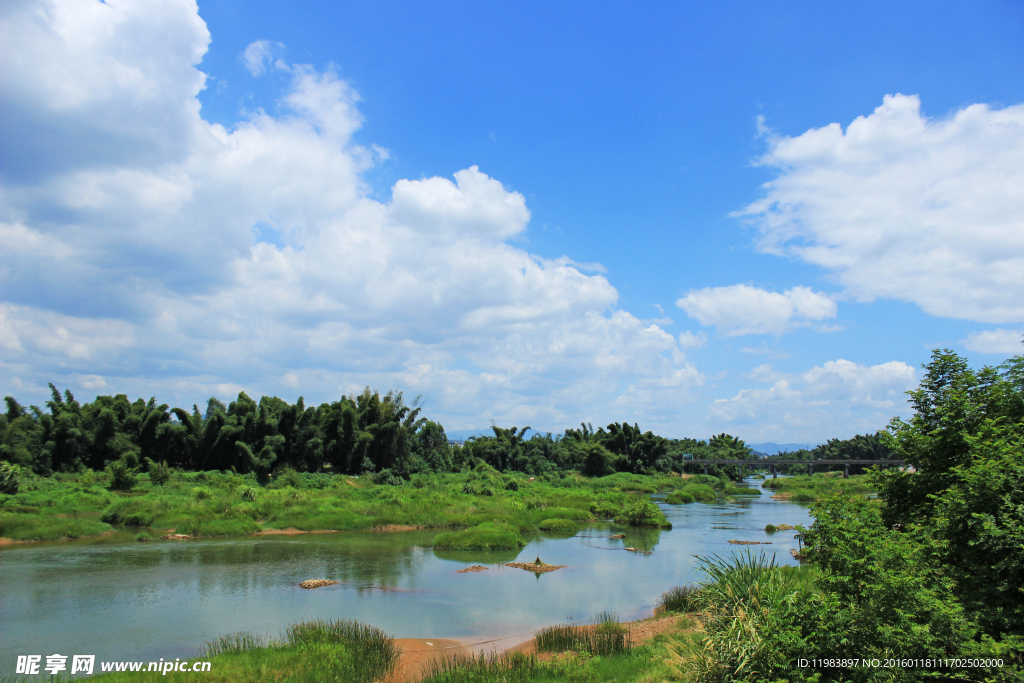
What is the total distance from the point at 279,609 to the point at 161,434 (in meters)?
42.3

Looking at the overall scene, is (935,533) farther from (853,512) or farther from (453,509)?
(453,509)

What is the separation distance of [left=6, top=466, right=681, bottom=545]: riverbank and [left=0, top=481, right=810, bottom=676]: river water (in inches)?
85.8

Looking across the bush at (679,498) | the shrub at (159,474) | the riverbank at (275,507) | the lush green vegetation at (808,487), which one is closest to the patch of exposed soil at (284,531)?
the riverbank at (275,507)

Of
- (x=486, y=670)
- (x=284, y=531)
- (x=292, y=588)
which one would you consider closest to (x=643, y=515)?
(x=284, y=531)

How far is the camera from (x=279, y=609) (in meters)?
19.3

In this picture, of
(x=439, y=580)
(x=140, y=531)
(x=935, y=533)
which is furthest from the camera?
(x=140, y=531)

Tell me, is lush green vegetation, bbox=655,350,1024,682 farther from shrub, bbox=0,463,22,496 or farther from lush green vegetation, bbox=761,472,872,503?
lush green vegetation, bbox=761,472,872,503

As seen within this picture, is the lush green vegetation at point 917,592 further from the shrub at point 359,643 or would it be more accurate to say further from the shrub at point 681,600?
the shrub at point 681,600

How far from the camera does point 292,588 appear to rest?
22.3m

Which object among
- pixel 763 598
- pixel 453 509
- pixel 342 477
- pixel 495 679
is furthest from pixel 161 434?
pixel 763 598

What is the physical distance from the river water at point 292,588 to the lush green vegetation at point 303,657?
1.82m

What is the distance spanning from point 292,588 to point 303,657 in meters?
10.4

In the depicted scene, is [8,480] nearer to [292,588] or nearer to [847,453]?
[292,588]

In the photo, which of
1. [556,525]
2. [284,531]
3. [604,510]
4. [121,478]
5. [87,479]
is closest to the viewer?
[284,531]
